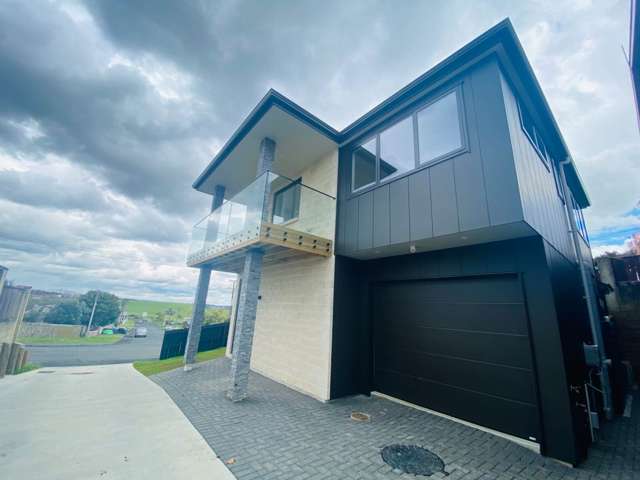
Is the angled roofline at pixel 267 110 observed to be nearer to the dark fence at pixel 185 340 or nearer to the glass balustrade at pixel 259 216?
the glass balustrade at pixel 259 216

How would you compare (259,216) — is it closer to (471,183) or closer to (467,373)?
(471,183)

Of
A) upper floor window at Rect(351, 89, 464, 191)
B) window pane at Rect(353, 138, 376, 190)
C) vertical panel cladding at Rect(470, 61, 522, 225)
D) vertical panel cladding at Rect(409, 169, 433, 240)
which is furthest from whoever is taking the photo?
window pane at Rect(353, 138, 376, 190)

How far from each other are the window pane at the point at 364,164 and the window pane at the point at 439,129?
4.10 ft

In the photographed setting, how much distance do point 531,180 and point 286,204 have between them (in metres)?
6.55

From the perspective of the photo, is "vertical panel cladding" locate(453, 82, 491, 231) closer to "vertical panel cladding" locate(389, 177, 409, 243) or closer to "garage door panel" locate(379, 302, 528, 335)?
"vertical panel cladding" locate(389, 177, 409, 243)

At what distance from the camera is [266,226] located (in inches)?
196

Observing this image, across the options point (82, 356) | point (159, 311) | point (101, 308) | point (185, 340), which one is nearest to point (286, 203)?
point (185, 340)

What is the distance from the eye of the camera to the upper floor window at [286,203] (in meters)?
7.94

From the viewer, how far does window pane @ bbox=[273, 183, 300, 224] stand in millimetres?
7963

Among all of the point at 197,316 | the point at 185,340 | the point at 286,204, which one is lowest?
the point at 185,340

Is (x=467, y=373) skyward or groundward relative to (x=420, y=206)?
groundward

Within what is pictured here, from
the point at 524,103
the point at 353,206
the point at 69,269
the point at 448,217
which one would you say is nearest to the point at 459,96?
the point at 524,103

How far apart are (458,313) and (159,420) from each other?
18.2 feet

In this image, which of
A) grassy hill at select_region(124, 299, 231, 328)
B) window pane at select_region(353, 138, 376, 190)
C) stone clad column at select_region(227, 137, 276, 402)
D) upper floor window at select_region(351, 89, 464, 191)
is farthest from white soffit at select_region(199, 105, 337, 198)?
grassy hill at select_region(124, 299, 231, 328)
